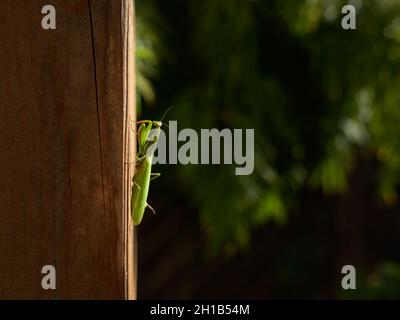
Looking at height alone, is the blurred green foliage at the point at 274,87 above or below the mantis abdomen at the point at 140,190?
above

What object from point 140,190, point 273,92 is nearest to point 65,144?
point 140,190

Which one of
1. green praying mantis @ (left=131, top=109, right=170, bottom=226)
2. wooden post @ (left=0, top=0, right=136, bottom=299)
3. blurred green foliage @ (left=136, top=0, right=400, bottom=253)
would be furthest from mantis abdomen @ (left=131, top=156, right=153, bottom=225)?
blurred green foliage @ (left=136, top=0, right=400, bottom=253)

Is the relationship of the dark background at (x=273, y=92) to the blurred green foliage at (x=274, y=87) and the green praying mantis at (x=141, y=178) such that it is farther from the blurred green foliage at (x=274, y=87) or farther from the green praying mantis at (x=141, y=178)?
the green praying mantis at (x=141, y=178)

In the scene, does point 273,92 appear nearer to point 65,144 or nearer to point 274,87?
point 274,87

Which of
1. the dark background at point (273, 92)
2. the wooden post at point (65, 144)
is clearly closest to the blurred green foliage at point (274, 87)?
the dark background at point (273, 92)

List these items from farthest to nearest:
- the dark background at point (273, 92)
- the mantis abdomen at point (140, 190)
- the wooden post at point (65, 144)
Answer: the dark background at point (273, 92), the mantis abdomen at point (140, 190), the wooden post at point (65, 144)

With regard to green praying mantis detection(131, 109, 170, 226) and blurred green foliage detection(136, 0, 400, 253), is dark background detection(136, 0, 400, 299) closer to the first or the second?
blurred green foliage detection(136, 0, 400, 253)
